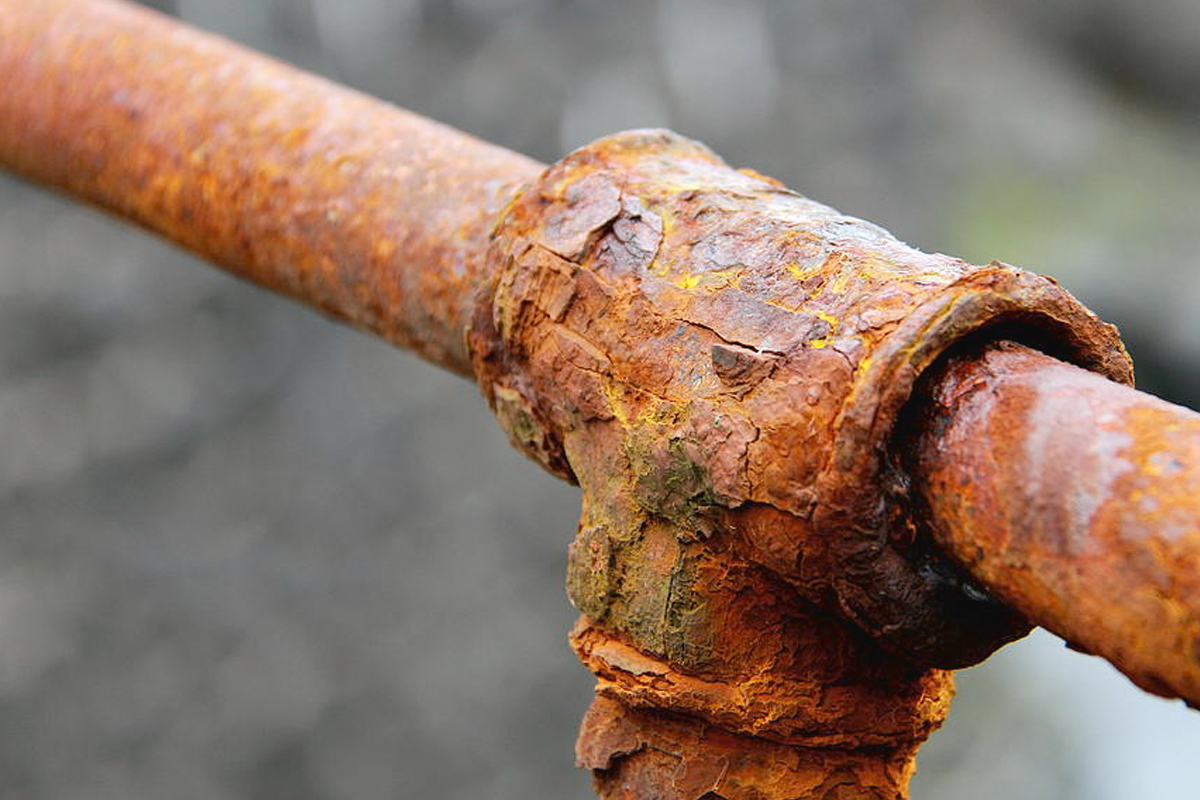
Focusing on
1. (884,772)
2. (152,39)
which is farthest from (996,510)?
(152,39)

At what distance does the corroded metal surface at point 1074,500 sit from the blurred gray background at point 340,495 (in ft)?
6.94

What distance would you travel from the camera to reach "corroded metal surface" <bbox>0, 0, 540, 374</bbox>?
0.98 m

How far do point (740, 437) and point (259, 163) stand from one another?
1.82 feet

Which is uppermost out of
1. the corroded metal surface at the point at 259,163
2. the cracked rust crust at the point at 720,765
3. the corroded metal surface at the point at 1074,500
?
the corroded metal surface at the point at 259,163

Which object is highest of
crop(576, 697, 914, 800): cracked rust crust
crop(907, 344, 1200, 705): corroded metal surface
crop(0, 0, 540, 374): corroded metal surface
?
crop(0, 0, 540, 374): corroded metal surface

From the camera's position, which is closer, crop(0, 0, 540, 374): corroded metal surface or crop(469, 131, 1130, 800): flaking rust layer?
crop(469, 131, 1130, 800): flaking rust layer

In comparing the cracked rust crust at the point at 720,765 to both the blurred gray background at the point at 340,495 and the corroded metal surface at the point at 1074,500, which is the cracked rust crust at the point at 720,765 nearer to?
the corroded metal surface at the point at 1074,500

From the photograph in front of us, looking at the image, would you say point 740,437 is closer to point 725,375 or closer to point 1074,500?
point 725,375

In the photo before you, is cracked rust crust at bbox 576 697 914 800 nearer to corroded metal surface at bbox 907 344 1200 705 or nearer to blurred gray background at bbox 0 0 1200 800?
corroded metal surface at bbox 907 344 1200 705

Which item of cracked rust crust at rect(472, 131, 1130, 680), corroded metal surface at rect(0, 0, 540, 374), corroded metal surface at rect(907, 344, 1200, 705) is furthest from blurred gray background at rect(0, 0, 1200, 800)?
corroded metal surface at rect(907, 344, 1200, 705)

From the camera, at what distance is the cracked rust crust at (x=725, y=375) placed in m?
0.64

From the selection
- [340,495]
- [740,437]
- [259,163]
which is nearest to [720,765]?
[740,437]

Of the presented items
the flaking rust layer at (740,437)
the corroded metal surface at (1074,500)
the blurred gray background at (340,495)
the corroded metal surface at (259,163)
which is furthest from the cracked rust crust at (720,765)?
the blurred gray background at (340,495)

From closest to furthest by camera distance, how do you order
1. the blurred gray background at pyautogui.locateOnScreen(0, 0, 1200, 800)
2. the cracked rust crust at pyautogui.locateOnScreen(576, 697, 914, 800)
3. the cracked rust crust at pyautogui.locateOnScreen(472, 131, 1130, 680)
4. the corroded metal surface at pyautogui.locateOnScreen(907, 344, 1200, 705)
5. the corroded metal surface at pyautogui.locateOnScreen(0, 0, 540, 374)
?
1. the corroded metal surface at pyautogui.locateOnScreen(907, 344, 1200, 705)
2. the cracked rust crust at pyautogui.locateOnScreen(472, 131, 1130, 680)
3. the cracked rust crust at pyautogui.locateOnScreen(576, 697, 914, 800)
4. the corroded metal surface at pyautogui.locateOnScreen(0, 0, 540, 374)
5. the blurred gray background at pyautogui.locateOnScreen(0, 0, 1200, 800)
